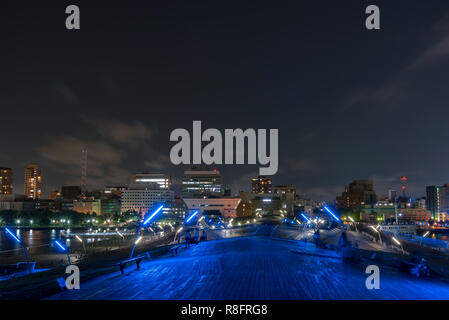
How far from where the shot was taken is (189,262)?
18516mm

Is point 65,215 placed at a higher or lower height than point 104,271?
lower
